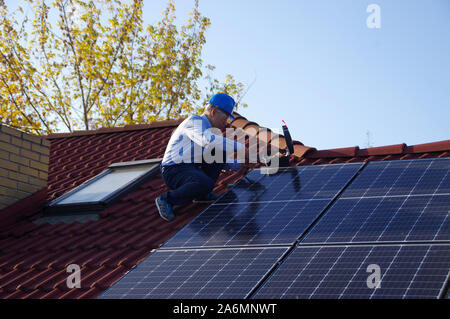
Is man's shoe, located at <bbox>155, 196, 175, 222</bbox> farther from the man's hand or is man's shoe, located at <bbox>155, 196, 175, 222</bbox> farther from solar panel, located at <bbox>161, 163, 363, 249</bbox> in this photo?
the man's hand

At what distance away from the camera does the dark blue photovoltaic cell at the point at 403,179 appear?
6.76 metres

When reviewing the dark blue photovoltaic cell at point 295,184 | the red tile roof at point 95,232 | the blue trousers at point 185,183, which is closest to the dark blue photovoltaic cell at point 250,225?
the dark blue photovoltaic cell at point 295,184

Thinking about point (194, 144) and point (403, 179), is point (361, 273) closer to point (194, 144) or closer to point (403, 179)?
point (403, 179)

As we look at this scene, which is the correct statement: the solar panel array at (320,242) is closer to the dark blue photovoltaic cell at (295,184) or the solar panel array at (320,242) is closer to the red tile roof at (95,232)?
the dark blue photovoltaic cell at (295,184)

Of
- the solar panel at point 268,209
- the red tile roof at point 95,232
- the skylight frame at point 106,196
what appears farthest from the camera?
the skylight frame at point 106,196

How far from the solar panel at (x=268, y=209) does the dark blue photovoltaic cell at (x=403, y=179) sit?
0.22m

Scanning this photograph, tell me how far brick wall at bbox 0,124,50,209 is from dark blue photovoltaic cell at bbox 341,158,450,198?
5209mm

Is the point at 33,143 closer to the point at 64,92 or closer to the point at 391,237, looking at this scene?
the point at 391,237

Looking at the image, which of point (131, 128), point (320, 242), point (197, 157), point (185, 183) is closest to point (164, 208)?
point (185, 183)

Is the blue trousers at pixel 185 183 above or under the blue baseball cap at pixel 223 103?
under

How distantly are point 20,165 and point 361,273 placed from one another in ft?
20.9

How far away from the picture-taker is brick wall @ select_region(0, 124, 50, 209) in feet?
31.9

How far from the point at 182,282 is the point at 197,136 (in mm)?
2512

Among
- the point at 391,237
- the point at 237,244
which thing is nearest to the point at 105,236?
the point at 237,244
